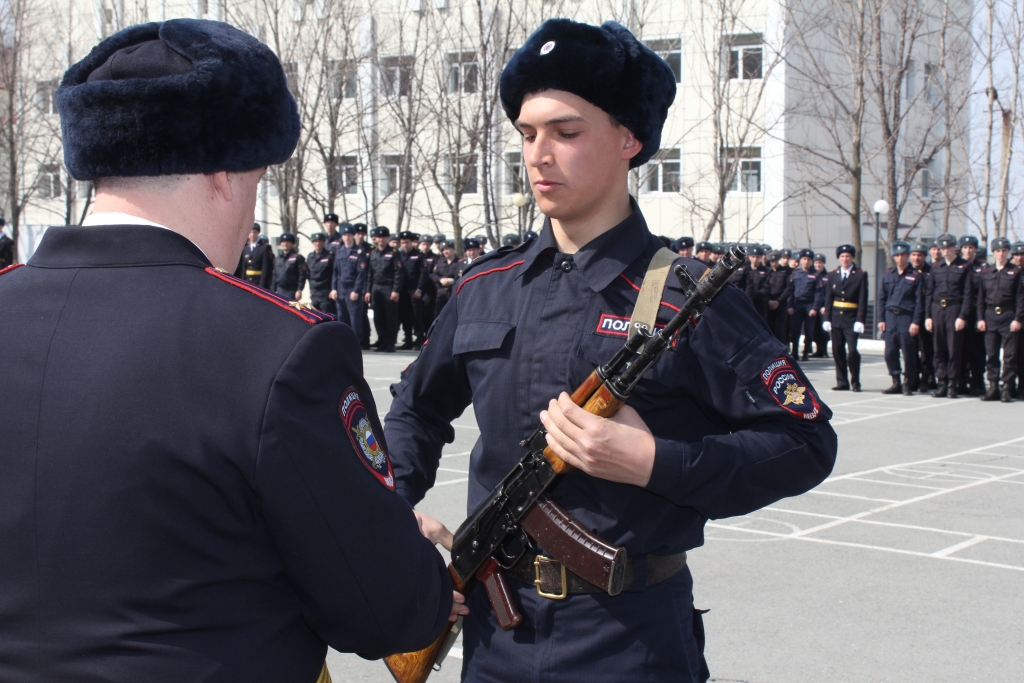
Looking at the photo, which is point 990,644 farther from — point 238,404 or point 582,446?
point 238,404

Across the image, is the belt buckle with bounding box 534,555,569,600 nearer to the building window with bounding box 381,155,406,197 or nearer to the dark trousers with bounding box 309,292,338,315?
the dark trousers with bounding box 309,292,338,315

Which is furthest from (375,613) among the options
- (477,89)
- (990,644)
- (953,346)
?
(477,89)

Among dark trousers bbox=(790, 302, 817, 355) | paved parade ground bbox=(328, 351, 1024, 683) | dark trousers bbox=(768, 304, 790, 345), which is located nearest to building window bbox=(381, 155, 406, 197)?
dark trousers bbox=(768, 304, 790, 345)

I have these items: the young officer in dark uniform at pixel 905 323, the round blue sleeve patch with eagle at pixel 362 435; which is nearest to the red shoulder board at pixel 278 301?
the round blue sleeve patch with eagle at pixel 362 435

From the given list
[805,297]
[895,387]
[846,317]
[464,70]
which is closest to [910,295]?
[846,317]

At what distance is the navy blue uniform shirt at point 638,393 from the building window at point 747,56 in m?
25.6

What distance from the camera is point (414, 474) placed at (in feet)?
8.16

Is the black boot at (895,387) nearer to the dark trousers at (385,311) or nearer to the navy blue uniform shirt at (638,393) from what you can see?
the dark trousers at (385,311)

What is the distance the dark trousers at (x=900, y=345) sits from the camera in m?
15.2

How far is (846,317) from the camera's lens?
611 inches

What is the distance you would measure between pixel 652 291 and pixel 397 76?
2669cm

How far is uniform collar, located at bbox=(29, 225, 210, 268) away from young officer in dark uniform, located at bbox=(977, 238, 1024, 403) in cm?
1442

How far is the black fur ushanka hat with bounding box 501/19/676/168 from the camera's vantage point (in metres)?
2.34

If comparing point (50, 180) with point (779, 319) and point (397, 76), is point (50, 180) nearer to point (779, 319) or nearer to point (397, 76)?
point (397, 76)
